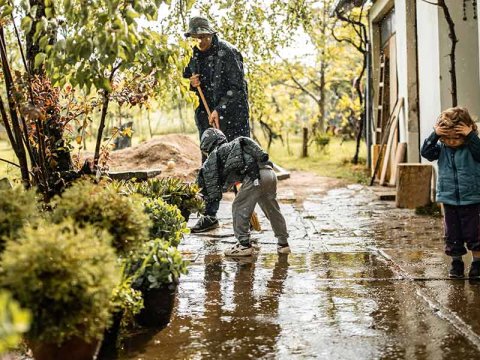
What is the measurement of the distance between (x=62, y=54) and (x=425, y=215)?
19.4 feet

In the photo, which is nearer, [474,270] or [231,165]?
[474,270]

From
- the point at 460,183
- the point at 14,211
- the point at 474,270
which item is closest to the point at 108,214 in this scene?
the point at 14,211

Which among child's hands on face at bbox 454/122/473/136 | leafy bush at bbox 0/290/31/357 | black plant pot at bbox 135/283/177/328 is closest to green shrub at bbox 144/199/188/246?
black plant pot at bbox 135/283/177/328

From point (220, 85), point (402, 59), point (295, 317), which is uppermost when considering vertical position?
point (402, 59)

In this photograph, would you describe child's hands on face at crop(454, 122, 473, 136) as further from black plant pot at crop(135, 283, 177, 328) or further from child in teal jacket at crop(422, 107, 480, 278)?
black plant pot at crop(135, 283, 177, 328)

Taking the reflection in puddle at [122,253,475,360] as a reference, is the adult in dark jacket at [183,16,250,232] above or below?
above

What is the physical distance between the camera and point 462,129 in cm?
523

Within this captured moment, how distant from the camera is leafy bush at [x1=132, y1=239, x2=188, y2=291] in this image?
4.05 metres

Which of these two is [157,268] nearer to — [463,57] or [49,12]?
[49,12]

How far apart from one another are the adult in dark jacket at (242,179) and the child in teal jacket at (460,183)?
1.57m

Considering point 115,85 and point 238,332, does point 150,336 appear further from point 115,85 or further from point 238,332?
point 115,85

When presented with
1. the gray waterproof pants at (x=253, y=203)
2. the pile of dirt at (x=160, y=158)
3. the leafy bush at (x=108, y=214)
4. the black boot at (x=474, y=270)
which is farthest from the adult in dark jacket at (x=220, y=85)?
the pile of dirt at (x=160, y=158)

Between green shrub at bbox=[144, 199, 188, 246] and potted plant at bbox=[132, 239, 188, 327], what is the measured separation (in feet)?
2.61

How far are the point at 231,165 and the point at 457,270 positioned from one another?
6.79 ft
